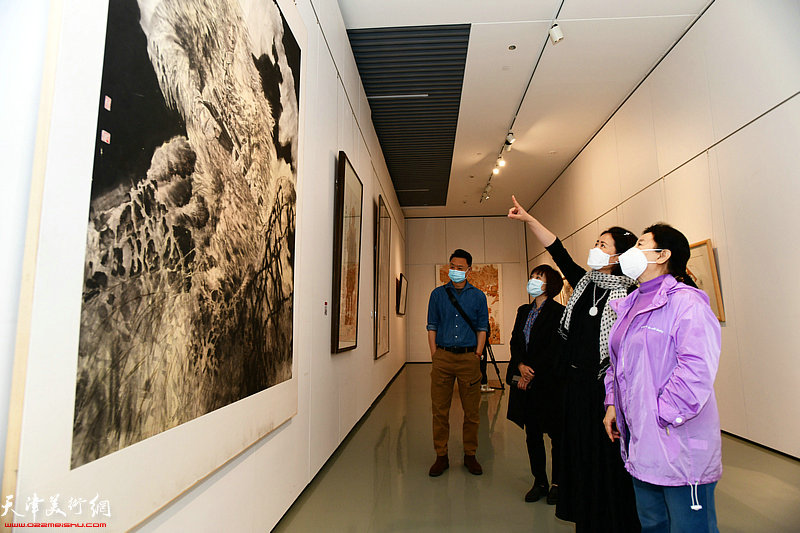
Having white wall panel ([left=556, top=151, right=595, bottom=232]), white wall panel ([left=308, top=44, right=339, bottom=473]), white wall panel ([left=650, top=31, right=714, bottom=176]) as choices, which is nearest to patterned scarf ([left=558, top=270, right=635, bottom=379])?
white wall panel ([left=308, top=44, right=339, bottom=473])

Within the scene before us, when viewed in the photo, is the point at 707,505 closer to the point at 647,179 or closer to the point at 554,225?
the point at 647,179

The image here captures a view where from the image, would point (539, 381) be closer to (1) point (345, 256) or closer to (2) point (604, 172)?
(1) point (345, 256)

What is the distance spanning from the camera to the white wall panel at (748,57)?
3.54 metres

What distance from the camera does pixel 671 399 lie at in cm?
157

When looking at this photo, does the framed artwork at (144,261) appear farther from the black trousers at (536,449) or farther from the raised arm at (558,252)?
the black trousers at (536,449)

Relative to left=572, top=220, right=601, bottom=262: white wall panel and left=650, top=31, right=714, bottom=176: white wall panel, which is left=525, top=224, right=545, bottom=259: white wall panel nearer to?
left=572, top=220, right=601, bottom=262: white wall panel

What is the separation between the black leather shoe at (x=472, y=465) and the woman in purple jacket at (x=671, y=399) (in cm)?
190

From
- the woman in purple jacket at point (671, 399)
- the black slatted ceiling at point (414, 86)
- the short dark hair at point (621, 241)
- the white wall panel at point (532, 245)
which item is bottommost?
the woman in purple jacket at point (671, 399)

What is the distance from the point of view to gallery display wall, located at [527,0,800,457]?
357 centimetres

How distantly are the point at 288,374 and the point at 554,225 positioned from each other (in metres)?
8.72

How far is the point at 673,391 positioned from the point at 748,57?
13.0 ft

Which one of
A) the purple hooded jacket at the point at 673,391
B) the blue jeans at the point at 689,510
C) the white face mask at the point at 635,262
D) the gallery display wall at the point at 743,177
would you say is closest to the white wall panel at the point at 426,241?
the gallery display wall at the point at 743,177

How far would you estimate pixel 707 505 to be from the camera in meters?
1.59

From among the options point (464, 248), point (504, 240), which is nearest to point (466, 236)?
point (464, 248)
